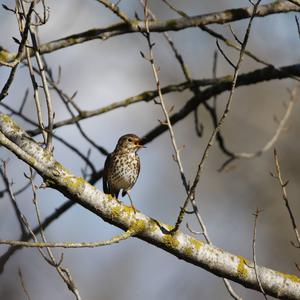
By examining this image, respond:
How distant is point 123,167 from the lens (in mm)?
6355

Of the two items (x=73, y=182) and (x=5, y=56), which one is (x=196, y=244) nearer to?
(x=73, y=182)

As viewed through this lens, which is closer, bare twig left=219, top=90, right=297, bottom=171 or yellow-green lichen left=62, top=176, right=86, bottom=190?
yellow-green lichen left=62, top=176, right=86, bottom=190

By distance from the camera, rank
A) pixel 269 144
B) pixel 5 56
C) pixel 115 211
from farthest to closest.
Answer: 1. pixel 269 144
2. pixel 5 56
3. pixel 115 211

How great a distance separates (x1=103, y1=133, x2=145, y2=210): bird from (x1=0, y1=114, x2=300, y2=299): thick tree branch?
7.80 ft

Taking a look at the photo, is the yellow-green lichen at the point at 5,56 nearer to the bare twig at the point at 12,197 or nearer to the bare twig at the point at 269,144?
the bare twig at the point at 12,197

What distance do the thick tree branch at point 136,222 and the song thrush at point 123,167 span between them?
2.38 m

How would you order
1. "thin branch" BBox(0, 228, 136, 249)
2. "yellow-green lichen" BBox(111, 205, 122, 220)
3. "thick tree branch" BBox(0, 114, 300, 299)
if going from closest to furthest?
"thin branch" BBox(0, 228, 136, 249)
"thick tree branch" BBox(0, 114, 300, 299)
"yellow-green lichen" BBox(111, 205, 122, 220)

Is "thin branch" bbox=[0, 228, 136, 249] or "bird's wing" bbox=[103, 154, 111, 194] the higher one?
"bird's wing" bbox=[103, 154, 111, 194]

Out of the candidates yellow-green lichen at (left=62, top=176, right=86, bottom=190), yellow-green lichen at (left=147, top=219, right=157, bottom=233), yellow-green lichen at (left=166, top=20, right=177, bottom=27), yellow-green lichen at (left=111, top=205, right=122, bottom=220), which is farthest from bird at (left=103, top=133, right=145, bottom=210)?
yellow-green lichen at (left=62, top=176, right=86, bottom=190)

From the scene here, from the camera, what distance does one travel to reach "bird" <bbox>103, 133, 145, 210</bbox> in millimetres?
6332

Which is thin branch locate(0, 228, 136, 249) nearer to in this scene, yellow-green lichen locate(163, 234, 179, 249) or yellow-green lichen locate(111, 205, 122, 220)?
yellow-green lichen locate(111, 205, 122, 220)

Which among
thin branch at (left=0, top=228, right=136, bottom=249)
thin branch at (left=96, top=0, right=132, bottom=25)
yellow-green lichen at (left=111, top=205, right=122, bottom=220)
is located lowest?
thin branch at (left=0, top=228, right=136, bottom=249)

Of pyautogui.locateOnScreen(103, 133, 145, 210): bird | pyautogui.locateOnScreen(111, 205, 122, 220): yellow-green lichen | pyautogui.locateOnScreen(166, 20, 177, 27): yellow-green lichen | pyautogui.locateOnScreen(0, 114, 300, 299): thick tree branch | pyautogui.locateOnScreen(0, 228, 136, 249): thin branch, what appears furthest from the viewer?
pyautogui.locateOnScreen(103, 133, 145, 210): bird

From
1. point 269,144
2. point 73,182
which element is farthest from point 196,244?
point 269,144
